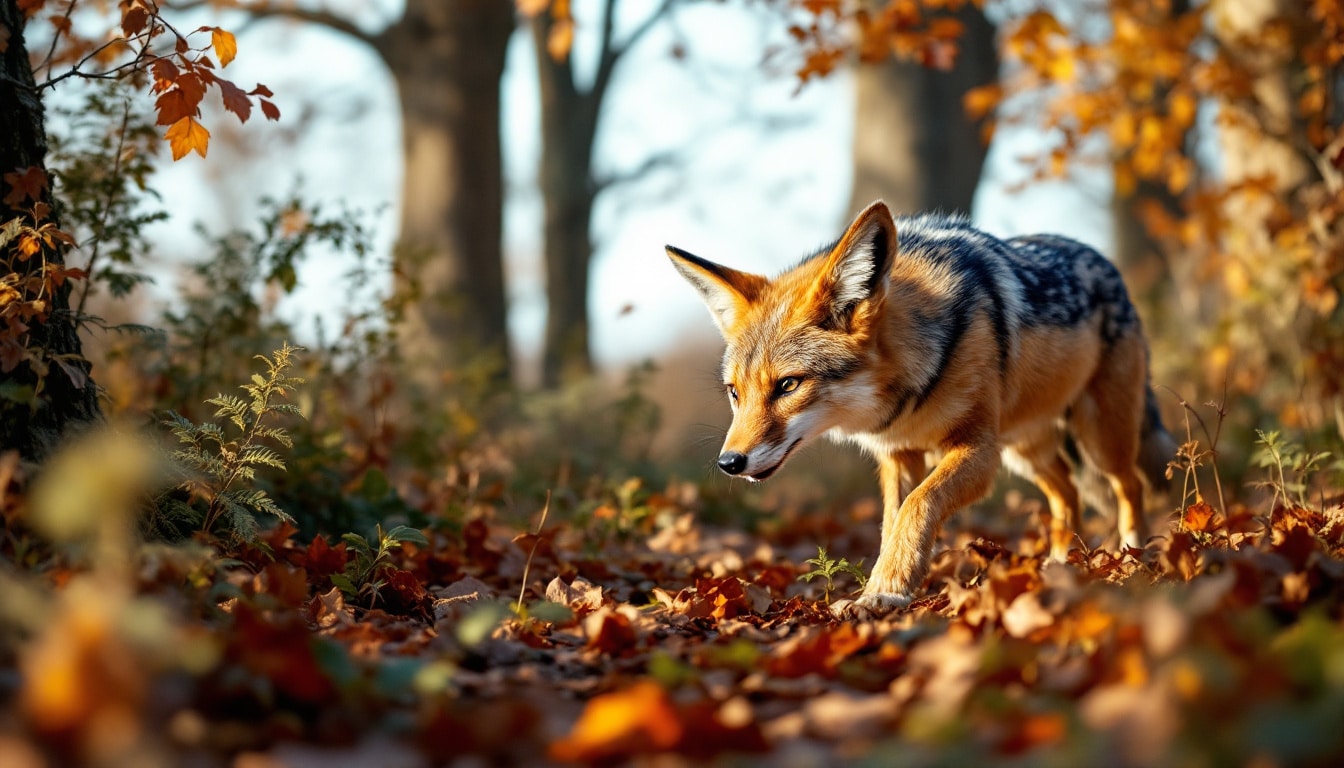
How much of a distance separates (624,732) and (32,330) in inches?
114

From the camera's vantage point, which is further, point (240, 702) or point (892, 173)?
point (892, 173)

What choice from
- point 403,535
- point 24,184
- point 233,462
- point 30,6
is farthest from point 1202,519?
point 30,6

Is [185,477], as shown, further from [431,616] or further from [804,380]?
[804,380]

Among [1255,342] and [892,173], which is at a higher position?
[892,173]

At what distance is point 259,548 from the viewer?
12.9 feet

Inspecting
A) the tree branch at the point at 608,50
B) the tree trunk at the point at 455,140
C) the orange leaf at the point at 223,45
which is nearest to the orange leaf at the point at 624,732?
the orange leaf at the point at 223,45

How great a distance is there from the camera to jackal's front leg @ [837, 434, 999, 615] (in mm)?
4160

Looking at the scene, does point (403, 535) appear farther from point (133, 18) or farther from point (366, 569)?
point (133, 18)

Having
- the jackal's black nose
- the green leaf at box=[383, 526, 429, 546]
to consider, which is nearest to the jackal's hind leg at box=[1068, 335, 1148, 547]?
the jackal's black nose

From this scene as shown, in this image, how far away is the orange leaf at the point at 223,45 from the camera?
382cm

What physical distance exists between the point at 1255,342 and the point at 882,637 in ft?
27.7

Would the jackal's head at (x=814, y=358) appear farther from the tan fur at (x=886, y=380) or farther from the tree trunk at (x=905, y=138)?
the tree trunk at (x=905, y=138)

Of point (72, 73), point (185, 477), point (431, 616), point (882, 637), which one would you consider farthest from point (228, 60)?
point (882, 637)

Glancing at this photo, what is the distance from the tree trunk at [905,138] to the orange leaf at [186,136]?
8647 millimetres
